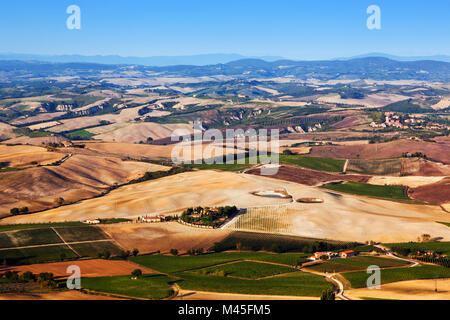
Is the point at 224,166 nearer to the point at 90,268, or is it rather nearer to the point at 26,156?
the point at 26,156

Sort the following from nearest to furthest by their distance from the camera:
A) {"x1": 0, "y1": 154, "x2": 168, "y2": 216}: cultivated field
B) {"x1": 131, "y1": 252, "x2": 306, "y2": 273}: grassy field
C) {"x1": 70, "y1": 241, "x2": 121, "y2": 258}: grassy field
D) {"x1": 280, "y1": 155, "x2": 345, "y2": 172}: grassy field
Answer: {"x1": 131, "y1": 252, "x2": 306, "y2": 273}: grassy field
{"x1": 70, "y1": 241, "x2": 121, "y2": 258}: grassy field
{"x1": 0, "y1": 154, "x2": 168, "y2": 216}: cultivated field
{"x1": 280, "y1": 155, "x2": 345, "y2": 172}: grassy field

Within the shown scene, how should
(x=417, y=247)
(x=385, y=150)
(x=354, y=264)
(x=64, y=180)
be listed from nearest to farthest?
(x=354, y=264), (x=417, y=247), (x=64, y=180), (x=385, y=150)

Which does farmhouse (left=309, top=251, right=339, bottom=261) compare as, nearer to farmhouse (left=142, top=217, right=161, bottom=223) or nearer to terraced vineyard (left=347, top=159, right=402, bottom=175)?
farmhouse (left=142, top=217, right=161, bottom=223)

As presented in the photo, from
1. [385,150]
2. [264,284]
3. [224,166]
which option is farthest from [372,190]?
[264,284]

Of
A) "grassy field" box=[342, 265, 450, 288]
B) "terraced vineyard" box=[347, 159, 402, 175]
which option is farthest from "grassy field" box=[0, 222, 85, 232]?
"terraced vineyard" box=[347, 159, 402, 175]

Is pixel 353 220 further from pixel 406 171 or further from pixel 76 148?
pixel 76 148

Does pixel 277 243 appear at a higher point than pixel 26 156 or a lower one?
lower
